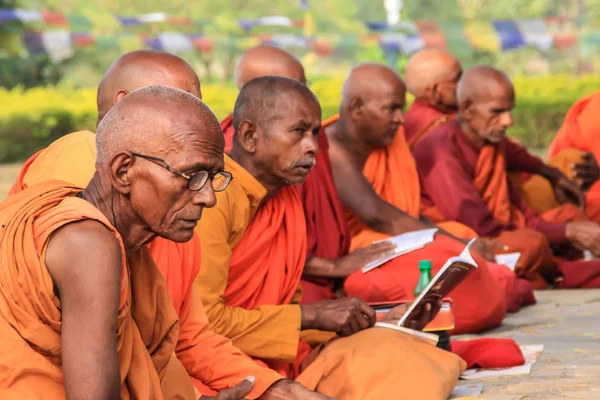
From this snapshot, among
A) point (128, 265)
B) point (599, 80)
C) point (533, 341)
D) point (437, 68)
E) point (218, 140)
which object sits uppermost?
point (218, 140)

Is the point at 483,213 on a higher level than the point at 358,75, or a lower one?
lower

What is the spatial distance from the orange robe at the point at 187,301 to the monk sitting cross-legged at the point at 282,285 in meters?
0.56

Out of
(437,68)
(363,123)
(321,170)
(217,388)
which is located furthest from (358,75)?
(217,388)

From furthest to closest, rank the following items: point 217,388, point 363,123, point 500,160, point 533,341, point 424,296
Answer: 1. point 500,160
2. point 363,123
3. point 533,341
4. point 424,296
5. point 217,388

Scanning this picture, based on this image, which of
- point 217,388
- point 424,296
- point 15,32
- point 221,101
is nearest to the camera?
point 217,388

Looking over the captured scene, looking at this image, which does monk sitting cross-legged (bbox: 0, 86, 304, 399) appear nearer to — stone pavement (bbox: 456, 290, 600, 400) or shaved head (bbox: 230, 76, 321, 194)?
shaved head (bbox: 230, 76, 321, 194)

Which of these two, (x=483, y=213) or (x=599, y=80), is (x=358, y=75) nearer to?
(x=483, y=213)

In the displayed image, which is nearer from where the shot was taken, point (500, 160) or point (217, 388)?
point (217, 388)

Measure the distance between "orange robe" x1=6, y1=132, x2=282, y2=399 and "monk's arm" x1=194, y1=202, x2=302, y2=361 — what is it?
547mm

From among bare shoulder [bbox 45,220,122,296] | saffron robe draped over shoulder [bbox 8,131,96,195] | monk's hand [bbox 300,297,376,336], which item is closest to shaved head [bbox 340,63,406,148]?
monk's hand [bbox 300,297,376,336]

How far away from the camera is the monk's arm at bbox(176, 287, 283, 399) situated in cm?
374

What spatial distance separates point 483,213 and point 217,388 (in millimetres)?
4458

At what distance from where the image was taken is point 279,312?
4.58m

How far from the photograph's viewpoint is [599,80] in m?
20.2
